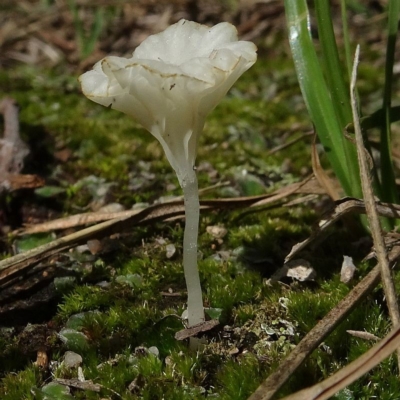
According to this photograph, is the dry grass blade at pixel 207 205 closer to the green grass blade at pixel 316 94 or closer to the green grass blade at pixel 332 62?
the green grass blade at pixel 316 94

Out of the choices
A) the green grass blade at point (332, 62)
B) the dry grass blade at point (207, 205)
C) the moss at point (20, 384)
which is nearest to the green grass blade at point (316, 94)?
the green grass blade at point (332, 62)

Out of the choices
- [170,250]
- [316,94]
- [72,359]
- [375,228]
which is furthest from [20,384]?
[316,94]

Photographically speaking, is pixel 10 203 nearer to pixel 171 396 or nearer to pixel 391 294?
pixel 171 396

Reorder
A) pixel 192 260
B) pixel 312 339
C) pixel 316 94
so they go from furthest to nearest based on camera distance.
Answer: pixel 316 94, pixel 192 260, pixel 312 339

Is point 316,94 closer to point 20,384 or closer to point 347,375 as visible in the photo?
point 347,375

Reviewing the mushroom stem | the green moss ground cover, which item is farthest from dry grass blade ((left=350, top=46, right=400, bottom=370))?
the mushroom stem

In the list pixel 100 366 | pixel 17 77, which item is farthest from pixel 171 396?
pixel 17 77
